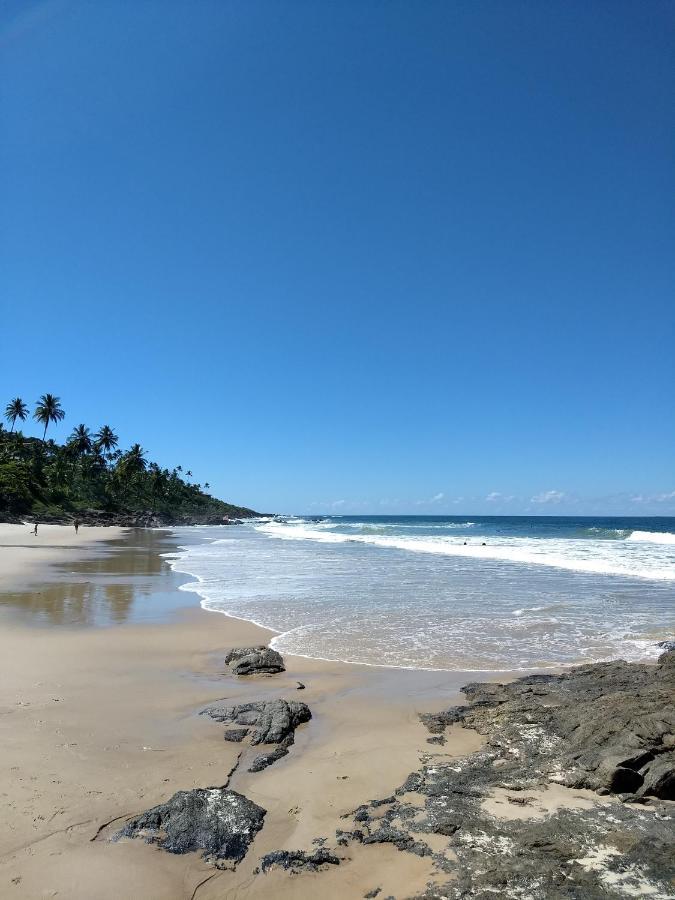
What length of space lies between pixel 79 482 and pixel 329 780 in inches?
3316

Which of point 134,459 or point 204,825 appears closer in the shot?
point 204,825

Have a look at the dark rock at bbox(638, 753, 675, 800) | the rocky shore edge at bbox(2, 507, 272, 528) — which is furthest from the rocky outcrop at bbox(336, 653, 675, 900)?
the rocky shore edge at bbox(2, 507, 272, 528)

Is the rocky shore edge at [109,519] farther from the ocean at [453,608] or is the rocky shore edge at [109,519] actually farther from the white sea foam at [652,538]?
the white sea foam at [652,538]

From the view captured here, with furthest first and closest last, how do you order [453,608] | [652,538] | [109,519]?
[109,519] < [652,538] < [453,608]

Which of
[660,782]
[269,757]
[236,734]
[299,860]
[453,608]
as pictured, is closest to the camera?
[299,860]

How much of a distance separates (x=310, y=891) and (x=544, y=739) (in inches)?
123

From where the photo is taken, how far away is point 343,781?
4.84m

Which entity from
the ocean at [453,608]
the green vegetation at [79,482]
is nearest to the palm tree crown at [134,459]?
the green vegetation at [79,482]

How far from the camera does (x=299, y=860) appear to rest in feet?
12.1

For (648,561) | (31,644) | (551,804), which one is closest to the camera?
(551,804)

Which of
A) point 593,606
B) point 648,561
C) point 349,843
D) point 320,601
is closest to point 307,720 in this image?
point 349,843

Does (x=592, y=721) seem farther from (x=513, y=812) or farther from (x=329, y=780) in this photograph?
(x=329, y=780)

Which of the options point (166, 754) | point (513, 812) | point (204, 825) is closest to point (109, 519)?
point (166, 754)

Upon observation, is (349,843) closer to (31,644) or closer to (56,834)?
(56,834)
